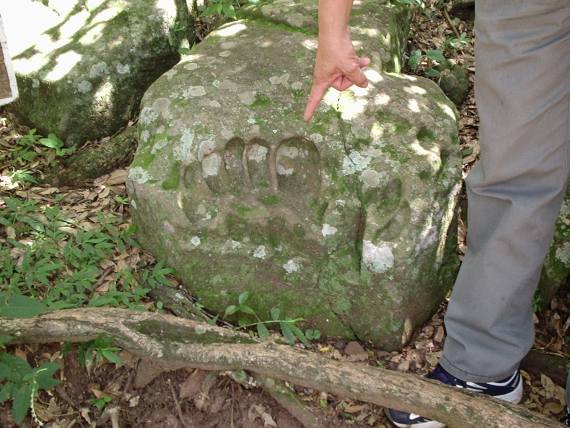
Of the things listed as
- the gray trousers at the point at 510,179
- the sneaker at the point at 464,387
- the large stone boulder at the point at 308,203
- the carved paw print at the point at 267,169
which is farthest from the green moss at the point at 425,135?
the sneaker at the point at 464,387

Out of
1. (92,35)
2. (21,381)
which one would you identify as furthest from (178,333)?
(92,35)

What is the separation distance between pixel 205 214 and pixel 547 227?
4.80 feet

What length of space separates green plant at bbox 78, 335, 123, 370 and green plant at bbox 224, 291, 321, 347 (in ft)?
2.55

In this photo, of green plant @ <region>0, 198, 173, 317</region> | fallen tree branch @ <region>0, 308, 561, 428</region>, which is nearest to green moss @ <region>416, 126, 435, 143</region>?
fallen tree branch @ <region>0, 308, 561, 428</region>

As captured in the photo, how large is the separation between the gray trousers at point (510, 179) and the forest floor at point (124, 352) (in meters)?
0.46

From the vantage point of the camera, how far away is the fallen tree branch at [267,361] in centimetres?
201

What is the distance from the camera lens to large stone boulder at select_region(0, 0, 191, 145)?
3697 millimetres

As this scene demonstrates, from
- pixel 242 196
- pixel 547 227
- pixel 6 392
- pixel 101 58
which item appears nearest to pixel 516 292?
pixel 547 227

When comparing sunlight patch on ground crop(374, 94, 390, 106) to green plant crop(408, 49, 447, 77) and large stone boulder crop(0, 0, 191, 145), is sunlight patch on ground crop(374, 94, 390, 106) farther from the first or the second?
large stone boulder crop(0, 0, 191, 145)

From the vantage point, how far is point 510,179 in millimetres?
2146

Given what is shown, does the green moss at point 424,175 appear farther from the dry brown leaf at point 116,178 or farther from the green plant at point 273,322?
the dry brown leaf at point 116,178

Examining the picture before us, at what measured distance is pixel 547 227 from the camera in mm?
2178

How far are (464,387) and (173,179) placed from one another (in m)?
1.55

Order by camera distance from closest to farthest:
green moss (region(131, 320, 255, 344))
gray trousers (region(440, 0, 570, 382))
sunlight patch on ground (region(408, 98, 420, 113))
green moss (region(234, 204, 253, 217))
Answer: gray trousers (region(440, 0, 570, 382)) → green moss (region(131, 320, 255, 344)) → green moss (region(234, 204, 253, 217)) → sunlight patch on ground (region(408, 98, 420, 113))
